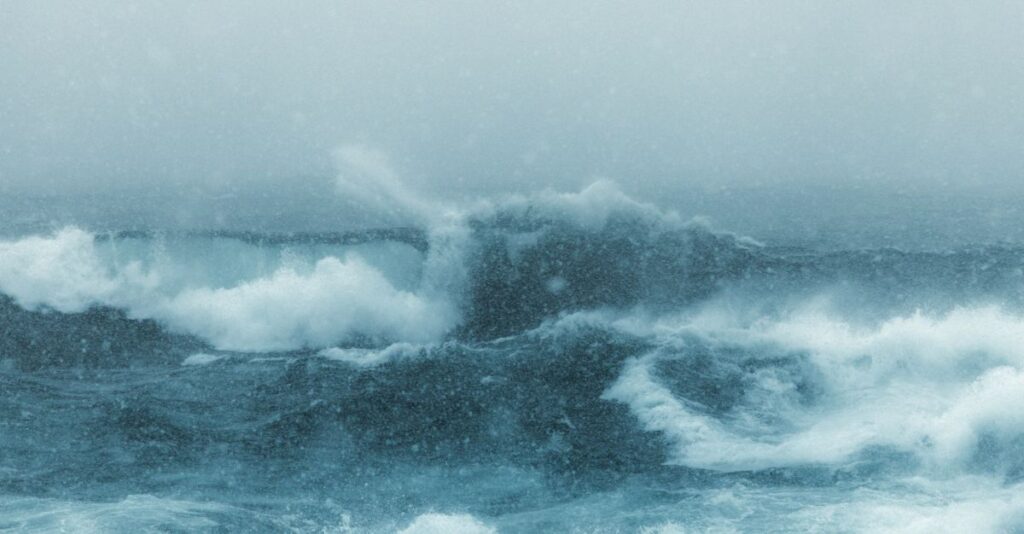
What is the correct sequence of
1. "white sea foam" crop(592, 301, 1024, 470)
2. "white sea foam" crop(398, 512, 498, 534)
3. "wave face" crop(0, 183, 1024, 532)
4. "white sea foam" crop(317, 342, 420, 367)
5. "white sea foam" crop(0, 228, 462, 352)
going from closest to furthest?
"white sea foam" crop(398, 512, 498, 534) → "wave face" crop(0, 183, 1024, 532) → "white sea foam" crop(592, 301, 1024, 470) → "white sea foam" crop(317, 342, 420, 367) → "white sea foam" crop(0, 228, 462, 352)

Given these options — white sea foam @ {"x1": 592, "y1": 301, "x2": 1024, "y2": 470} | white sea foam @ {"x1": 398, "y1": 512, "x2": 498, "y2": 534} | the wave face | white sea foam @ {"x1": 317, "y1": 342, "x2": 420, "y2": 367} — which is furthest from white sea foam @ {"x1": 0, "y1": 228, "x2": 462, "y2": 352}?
white sea foam @ {"x1": 398, "y1": 512, "x2": 498, "y2": 534}

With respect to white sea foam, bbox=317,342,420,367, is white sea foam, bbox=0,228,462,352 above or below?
above

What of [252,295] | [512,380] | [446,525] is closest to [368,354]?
[512,380]

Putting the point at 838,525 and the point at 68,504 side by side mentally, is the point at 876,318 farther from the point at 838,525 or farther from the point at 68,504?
the point at 68,504

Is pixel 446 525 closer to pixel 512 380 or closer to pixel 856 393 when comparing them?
pixel 512 380

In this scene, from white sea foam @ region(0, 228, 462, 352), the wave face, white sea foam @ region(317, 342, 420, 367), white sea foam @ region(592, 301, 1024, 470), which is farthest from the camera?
white sea foam @ region(0, 228, 462, 352)

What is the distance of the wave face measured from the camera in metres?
10.2

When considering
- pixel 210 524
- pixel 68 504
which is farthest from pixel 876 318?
pixel 68 504

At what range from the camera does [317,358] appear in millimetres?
17062

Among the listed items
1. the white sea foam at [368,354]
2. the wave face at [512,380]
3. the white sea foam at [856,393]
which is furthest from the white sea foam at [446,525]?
the white sea foam at [368,354]

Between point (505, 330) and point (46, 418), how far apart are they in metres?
9.73

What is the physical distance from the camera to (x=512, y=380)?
15.4 metres

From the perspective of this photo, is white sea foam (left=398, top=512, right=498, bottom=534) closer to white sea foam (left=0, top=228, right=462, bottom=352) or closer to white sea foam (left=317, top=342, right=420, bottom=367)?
white sea foam (left=317, top=342, right=420, bottom=367)

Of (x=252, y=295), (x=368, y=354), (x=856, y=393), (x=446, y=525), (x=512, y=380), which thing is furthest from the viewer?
(x=252, y=295)
